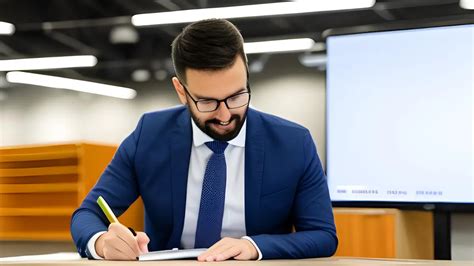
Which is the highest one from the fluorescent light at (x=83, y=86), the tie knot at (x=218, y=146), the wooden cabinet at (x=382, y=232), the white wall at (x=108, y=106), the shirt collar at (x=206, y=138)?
the fluorescent light at (x=83, y=86)

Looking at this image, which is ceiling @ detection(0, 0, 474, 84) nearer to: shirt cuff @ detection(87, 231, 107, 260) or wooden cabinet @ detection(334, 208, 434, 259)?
wooden cabinet @ detection(334, 208, 434, 259)

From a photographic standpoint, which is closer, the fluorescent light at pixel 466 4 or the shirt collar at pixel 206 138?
the shirt collar at pixel 206 138

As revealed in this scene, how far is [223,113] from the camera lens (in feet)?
4.68

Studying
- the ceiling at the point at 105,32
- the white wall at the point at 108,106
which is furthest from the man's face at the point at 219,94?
the ceiling at the point at 105,32

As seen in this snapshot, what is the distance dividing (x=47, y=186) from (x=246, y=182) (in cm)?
103

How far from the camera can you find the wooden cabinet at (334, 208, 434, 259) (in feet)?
6.85

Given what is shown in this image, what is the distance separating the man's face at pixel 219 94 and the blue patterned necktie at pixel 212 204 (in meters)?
0.07

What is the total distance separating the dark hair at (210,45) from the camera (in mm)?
1385

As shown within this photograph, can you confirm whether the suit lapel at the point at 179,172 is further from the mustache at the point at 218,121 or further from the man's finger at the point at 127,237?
the man's finger at the point at 127,237

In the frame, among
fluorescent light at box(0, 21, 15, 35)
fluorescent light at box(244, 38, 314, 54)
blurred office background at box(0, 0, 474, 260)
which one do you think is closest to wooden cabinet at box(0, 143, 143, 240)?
blurred office background at box(0, 0, 474, 260)

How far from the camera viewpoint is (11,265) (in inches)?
41.7

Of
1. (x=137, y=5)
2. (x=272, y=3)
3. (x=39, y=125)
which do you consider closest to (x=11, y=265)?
(x=272, y=3)

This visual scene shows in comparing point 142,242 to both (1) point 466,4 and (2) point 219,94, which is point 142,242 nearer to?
(2) point 219,94

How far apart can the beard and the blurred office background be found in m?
4.78
